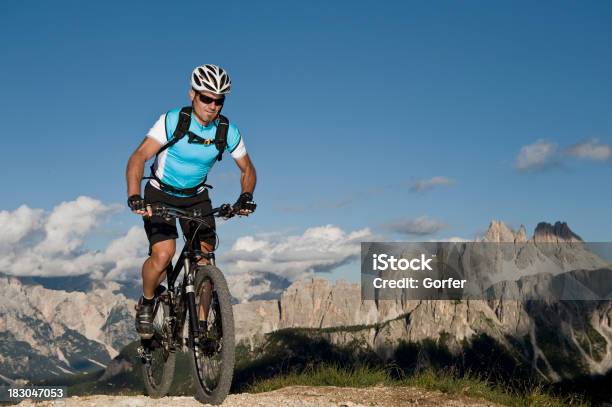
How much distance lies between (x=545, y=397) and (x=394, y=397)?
279 cm

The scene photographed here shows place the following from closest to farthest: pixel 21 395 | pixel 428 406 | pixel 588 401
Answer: pixel 428 406 → pixel 588 401 → pixel 21 395

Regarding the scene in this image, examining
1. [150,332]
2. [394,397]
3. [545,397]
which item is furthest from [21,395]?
[545,397]

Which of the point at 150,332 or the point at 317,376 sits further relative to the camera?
the point at 317,376

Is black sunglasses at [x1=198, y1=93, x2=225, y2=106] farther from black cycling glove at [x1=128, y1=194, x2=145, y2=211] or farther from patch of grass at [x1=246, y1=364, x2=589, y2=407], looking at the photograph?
patch of grass at [x1=246, y1=364, x2=589, y2=407]

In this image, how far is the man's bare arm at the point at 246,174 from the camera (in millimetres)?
11281

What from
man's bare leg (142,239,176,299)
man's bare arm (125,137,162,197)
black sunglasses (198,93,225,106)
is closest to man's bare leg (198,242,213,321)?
man's bare leg (142,239,176,299)

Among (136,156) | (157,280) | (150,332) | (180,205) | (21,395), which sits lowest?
(21,395)

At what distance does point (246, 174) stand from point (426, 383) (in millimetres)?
5648

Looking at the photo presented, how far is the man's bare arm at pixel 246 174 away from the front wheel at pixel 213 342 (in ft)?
5.29

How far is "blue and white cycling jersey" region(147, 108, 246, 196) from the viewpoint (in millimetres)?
10328

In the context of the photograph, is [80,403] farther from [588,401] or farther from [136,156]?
[588,401]

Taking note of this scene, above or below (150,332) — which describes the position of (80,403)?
below

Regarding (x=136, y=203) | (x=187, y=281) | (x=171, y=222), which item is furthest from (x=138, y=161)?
(x=187, y=281)

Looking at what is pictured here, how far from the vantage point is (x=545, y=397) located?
12.3 metres
